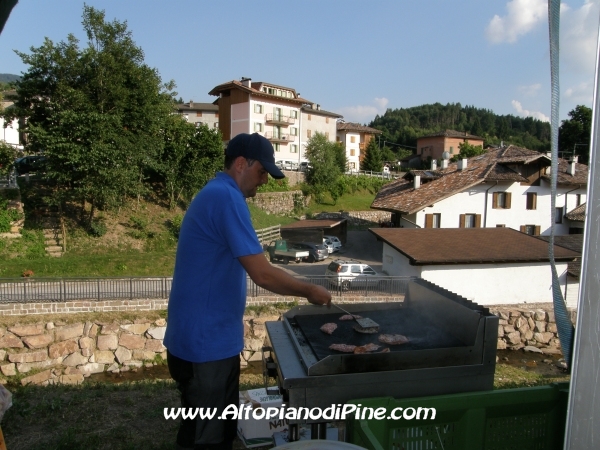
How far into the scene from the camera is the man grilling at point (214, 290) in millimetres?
2395

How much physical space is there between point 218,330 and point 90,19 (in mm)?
22383

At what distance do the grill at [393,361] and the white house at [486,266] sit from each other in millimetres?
13401

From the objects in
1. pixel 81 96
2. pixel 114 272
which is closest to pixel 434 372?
pixel 114 272

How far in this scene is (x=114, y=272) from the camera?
18.6 m

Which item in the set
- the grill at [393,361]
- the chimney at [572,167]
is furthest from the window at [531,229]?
the grill at [393,361]

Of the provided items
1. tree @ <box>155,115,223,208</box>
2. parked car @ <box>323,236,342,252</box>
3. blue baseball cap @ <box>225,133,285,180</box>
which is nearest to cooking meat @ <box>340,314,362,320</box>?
blue baseball cap @ <box>225,133,285,180</box>

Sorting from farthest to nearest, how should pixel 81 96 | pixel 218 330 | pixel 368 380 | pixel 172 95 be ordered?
1. pixel 172 95
2. pixel 81 96
3. pixel 368 380
4. pixel 218 330

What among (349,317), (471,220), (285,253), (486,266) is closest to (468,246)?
(486,266)

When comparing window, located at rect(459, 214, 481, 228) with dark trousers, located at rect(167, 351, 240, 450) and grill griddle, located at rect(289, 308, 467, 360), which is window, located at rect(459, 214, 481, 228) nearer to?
grill griddle, located at rect(289, 308, 467, 360)

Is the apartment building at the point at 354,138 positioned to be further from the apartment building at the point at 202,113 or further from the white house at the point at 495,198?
the white house at the point at 495,198

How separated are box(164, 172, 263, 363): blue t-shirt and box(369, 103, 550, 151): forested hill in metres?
83.5

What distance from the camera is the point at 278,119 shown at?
48062 millimetres

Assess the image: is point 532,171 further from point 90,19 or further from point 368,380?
point 368,380

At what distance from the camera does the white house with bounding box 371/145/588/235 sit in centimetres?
2442
